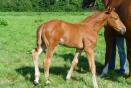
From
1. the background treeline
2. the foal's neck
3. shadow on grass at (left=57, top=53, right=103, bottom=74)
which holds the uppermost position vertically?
the foal's neck

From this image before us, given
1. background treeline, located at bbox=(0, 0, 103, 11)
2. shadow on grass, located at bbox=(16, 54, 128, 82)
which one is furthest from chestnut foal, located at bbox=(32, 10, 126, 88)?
background treeline, located at bbox=(0, 0, 103, 11)

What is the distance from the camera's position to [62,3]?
34.3 meters

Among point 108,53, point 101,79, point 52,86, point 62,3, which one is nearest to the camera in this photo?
point 52,86

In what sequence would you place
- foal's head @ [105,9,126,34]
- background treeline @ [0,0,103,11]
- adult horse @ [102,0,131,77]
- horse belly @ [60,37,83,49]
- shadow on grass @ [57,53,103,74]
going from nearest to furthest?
horse belly @ [60,37,83,49]
foal's head @ [105,9,126,34]
adult horse @ [102,0,131,77]
shadow on grass @ [57,53,103,74]
background treeline @ [0,0,103,11]

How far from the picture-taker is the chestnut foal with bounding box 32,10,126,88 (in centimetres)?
760

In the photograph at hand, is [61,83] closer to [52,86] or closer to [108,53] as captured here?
[52,86]

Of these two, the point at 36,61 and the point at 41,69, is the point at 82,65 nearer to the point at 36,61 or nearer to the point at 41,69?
the point at 41,69

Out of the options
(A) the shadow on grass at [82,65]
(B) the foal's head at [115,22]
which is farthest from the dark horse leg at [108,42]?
(B) the foal's head at [115,22]

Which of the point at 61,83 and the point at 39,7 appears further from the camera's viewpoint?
the point at 39,7

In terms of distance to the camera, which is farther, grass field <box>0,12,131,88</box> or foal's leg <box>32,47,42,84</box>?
grass field <box>0,12,131,88</box>

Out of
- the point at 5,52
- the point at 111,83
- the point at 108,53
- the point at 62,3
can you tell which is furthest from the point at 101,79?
the point at 62,3

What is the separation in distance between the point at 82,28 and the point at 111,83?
1.37 meters

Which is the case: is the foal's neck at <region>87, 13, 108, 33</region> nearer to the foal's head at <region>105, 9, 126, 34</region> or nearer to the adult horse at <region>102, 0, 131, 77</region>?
the foal's head at <region>105, 9, 126, 34</region>

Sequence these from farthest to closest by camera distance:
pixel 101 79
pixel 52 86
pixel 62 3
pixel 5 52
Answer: pixel 62 3, pixel 5 52, pixel 101 79, pixel 52 86
